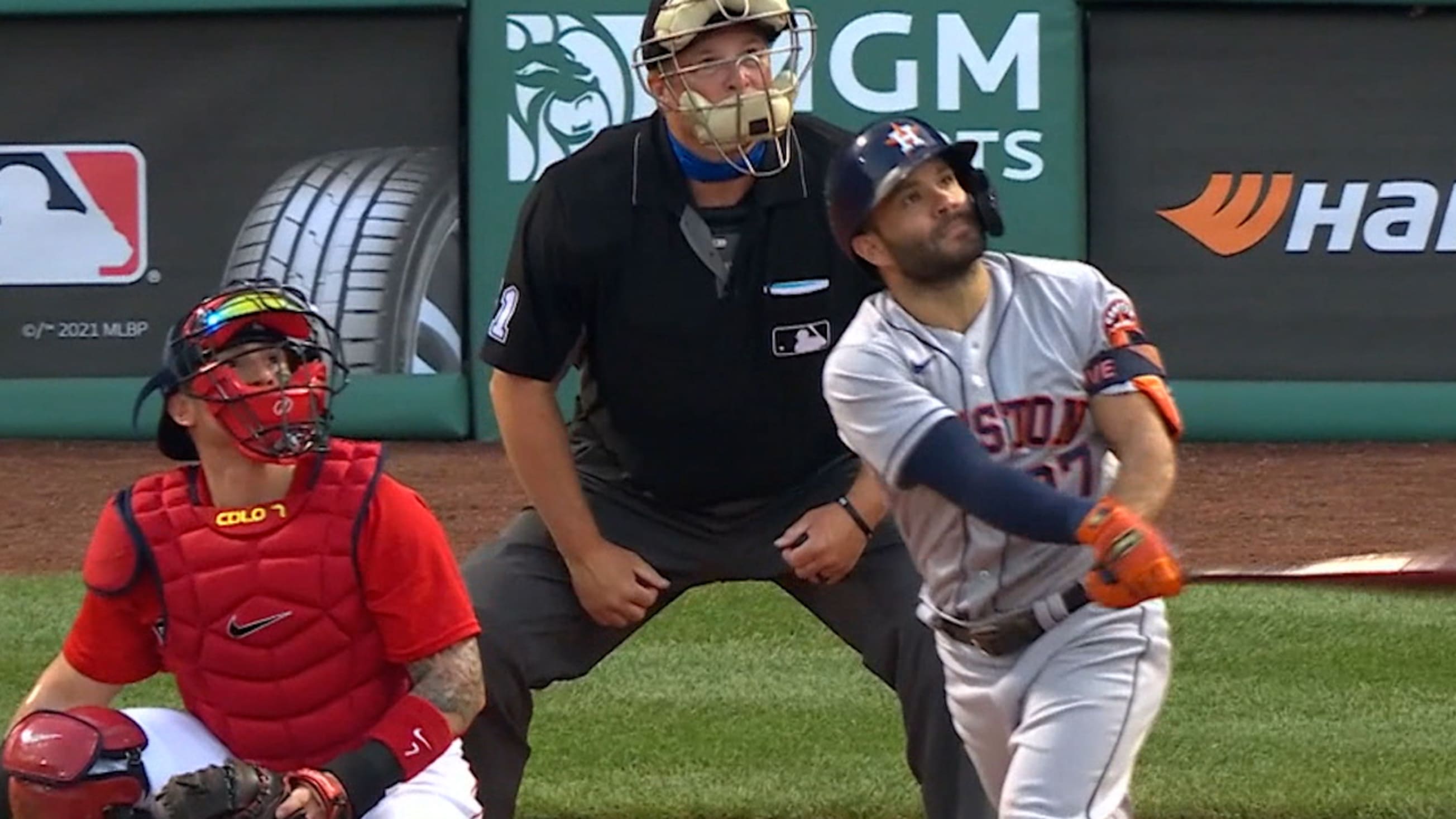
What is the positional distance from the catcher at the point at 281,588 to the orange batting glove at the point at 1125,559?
3.23 ft

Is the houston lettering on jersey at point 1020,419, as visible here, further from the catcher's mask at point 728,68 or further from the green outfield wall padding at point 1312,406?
the green outfield wall padding at point 1312,406

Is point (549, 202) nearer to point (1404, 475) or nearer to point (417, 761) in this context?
point (417, 761)

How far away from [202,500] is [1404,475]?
7.57m

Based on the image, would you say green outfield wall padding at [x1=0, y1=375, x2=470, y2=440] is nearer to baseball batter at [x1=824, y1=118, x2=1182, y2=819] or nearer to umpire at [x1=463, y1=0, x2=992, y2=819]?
umpire at [x1=463, y1=0, x2=992, y2=819]

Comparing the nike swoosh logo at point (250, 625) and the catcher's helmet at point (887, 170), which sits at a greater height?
the catcher's helmet at point (887, 170)

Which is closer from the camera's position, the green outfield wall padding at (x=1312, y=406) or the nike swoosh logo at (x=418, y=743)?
the nike swoosh logo at (x=418, y=743)

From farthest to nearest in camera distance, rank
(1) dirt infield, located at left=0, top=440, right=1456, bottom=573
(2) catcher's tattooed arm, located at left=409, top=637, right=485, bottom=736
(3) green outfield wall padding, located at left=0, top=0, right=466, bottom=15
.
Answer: (3) green outfield wall padding, located at left=0, top=0, right=466, bottom=15
(1) dirt infield, located at left=0, top=440, right=1456, bottom=573
(2) catcher's tattooed arm, located at left=409, top=637, right=485, bottom=736

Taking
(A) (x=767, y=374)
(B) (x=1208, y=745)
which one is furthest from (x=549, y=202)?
(B) (x=1208, y=745)

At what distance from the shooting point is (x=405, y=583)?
12.9ft

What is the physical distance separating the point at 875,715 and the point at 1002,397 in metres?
2.79

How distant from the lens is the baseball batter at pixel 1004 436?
403cm

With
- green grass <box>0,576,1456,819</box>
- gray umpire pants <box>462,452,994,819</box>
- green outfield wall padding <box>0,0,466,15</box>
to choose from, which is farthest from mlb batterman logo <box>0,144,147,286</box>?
gray umpire pants <box>462,452,994,819</box>

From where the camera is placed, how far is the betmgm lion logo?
11.1m

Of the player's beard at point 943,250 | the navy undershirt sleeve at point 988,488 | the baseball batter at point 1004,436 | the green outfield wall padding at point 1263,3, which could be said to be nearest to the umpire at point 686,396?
the baseball batter at point 1004,436
